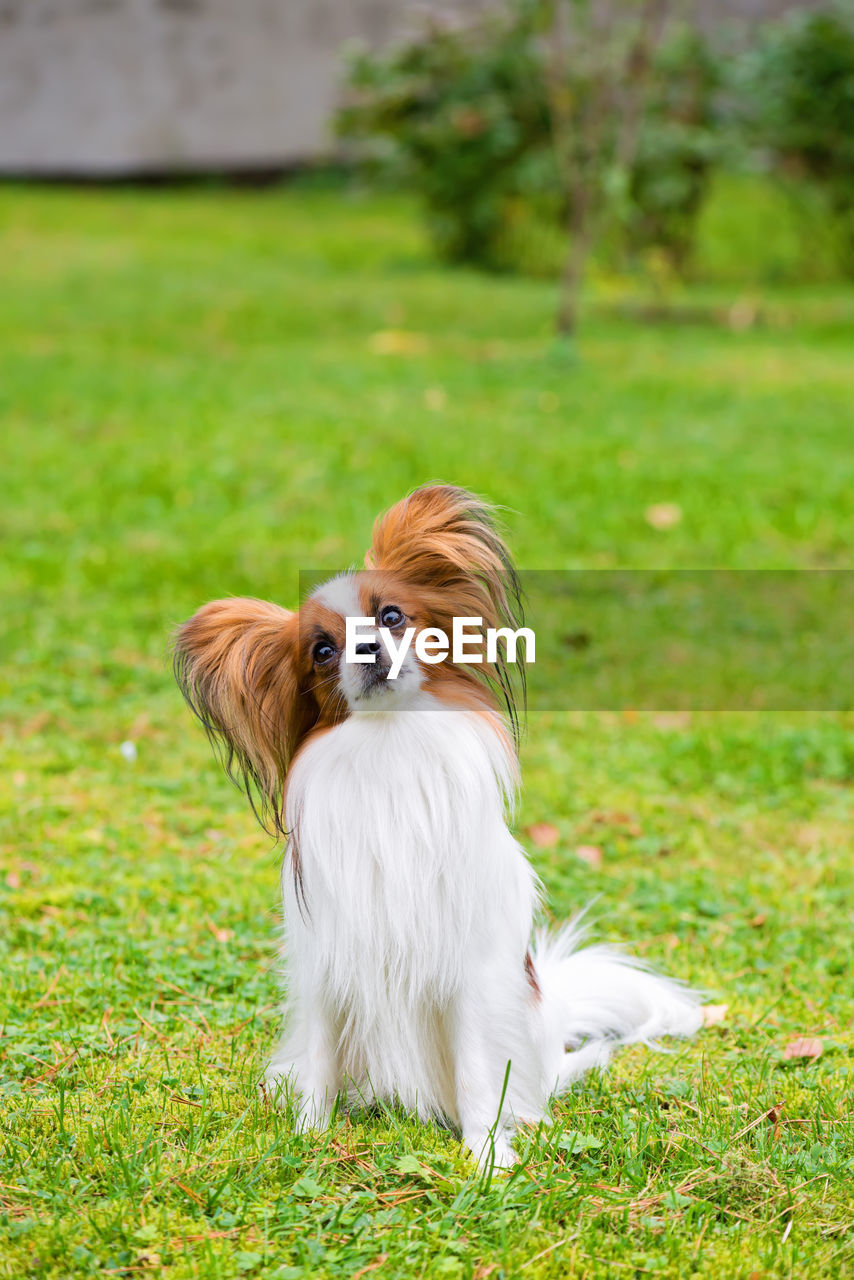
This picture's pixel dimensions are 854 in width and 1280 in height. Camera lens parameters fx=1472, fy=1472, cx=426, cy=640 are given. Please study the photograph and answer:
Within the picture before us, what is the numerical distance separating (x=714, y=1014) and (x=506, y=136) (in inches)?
470

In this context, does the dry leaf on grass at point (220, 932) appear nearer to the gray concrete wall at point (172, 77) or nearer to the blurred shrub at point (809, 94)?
the blurred shrub at point (809, 94)

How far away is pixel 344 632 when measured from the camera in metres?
2.73

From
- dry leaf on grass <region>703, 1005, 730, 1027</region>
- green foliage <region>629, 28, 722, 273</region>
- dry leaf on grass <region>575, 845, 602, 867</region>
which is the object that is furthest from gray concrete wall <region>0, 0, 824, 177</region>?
dry leaf on grass <region>703, 1005, 730, 1027</region>

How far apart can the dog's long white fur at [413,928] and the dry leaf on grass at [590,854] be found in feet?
5.27

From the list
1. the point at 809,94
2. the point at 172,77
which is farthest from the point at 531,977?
the point at 172,77

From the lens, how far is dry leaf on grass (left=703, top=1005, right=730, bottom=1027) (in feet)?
12.0

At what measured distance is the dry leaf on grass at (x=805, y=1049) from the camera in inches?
137

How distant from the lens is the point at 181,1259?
2551 millimetres

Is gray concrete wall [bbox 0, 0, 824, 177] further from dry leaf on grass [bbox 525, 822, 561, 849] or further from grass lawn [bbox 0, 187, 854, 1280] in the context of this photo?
dry leaf on grass [bbox 525, 822, 561, 849]

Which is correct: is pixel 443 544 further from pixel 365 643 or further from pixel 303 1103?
pixel 303 1103

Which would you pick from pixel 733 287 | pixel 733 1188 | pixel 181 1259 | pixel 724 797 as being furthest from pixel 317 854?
pixel 733 287

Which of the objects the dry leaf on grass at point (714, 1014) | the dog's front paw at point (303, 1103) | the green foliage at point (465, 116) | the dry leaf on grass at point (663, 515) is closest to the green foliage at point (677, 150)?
the green foliage at point (465, 116)

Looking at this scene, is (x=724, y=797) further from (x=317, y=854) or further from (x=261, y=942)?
(x=317, y=854)
